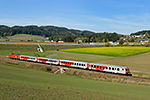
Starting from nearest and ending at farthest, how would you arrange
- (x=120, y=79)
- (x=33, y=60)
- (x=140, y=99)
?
(x=140, y=99) < (x=120, y=79) < (x=33, y=60)

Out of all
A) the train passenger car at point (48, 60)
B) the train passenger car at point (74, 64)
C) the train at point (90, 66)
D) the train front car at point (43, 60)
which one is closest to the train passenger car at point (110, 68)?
the train at point (90, 66)

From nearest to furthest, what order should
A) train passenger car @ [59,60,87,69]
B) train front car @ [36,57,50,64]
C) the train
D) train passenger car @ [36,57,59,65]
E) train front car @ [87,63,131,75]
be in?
1. train front car @ [87,63,131,75]
2. the train
3. train passenger car @ [59,60,87,69]
4. train passenger car @ [36,57,59,65]
5. train front car @ [36,57,50,64]

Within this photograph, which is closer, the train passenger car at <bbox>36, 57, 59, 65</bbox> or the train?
the train

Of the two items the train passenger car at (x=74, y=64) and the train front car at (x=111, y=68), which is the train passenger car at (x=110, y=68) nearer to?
the train front car at (x=111, y=68)

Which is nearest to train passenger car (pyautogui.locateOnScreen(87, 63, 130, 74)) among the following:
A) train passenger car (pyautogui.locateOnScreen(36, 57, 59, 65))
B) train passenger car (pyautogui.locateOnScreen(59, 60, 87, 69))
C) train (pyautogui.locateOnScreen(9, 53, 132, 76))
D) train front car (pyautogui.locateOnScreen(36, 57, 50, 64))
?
train (pyautogui.locateOnScreen(9, 53, 132, 76))

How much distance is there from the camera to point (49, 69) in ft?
148

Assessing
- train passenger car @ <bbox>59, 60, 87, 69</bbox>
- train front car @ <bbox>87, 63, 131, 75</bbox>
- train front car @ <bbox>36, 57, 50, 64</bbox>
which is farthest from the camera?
train front car @ <bbox>36, 57, 50, 64</bbox>

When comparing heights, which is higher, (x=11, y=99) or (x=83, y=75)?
(x=11, y=99)

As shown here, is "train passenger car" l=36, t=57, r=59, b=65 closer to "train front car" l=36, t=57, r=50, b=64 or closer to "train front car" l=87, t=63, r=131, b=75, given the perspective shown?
"train front car" l=36, t=57, r=50, b=64

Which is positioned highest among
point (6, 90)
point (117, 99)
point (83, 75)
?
point (6, 90)

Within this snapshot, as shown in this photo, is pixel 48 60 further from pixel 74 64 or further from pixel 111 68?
pixel 111 68

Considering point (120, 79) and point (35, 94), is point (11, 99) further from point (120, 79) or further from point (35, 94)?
point (120, 79)

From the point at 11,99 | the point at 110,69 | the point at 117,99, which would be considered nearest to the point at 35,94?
the point at 11,99

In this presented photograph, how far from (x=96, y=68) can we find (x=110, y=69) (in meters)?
4.24
